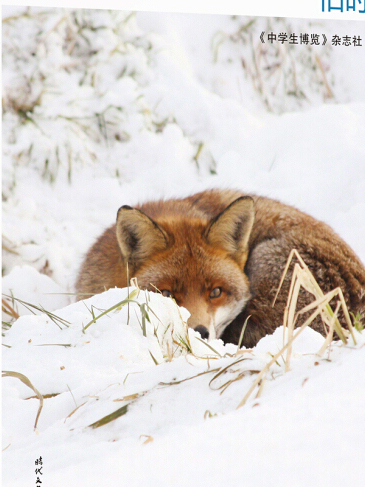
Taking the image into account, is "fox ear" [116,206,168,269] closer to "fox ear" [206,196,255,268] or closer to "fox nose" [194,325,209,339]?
"fox ear" [206,196,255,268]

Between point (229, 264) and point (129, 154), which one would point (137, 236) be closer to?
point (229, 264)

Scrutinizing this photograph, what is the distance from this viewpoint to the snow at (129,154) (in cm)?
224

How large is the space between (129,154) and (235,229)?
2.67 m

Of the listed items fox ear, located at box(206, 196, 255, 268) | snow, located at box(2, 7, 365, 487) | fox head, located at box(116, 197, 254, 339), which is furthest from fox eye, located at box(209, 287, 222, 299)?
snow, located at box(2, 7, 365, 487)

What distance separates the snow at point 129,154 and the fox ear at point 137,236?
1.84ft

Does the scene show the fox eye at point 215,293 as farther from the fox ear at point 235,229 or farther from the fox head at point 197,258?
the fox ear at point 235,229

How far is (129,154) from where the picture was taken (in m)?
5.83

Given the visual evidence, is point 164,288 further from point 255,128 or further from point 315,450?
point 255,128

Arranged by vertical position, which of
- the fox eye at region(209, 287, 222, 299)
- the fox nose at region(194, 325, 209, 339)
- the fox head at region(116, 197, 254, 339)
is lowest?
the fox nose at region(194, 325, 209, 339)

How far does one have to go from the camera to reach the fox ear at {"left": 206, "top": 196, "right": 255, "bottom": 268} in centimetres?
339

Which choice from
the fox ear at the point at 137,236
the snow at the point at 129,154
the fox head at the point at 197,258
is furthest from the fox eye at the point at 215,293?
the snow at the point at 129,154

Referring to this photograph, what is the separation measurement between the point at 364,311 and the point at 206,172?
304 cm

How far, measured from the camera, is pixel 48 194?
5.57 meters

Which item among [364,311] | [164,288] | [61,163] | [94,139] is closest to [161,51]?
[94,139]
